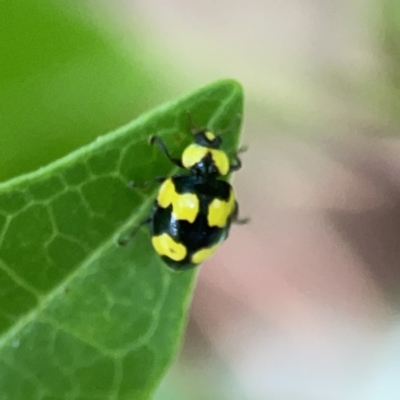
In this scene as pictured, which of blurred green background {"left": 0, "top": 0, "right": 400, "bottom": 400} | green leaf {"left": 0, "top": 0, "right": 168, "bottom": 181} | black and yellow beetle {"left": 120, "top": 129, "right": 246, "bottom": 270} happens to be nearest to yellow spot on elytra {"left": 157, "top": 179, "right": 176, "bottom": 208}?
black and yellow beetle {"left": 120, "top": 129, "right": 246, "bottom": 270}

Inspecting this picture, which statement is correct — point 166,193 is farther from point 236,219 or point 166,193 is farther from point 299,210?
point 299,210

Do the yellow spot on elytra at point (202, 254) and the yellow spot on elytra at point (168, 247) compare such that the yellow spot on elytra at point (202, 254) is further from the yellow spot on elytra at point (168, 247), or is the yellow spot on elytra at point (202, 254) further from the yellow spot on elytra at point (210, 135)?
the yellow spot on elytra at point (210, 135)

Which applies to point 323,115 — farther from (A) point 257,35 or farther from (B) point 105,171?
(B) point 105,171

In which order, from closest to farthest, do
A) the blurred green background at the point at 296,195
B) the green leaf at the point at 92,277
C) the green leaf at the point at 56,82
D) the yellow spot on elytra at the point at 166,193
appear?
the green leaf at the point at 92,277
the yellow spot on elytra at the point at 166,193
the green leaf at the point at 56,82
the blurred green background at the point at 296,195

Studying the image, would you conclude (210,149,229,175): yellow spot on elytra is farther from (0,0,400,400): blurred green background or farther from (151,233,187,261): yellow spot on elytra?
(0,0,400,400): blurred green background

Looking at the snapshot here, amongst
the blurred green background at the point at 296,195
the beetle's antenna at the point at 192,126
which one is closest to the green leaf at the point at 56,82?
the blurred green background at the point at 296,195

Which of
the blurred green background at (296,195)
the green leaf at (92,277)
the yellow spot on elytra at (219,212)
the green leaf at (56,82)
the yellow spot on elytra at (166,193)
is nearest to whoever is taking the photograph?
the green leaf at (92,277)
